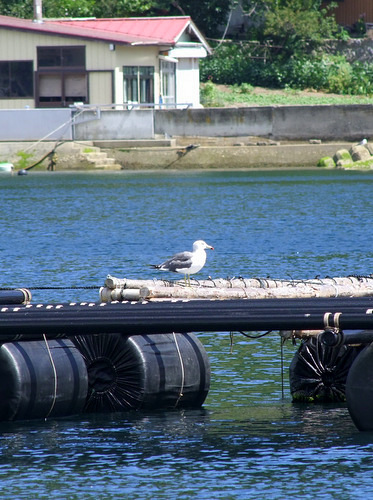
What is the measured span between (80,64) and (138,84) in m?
3.69

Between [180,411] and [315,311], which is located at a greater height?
[315,311]

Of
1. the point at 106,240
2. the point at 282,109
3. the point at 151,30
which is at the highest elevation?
the point at 151,30

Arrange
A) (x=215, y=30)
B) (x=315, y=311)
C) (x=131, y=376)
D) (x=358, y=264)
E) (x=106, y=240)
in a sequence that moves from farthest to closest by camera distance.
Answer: (x=215, y=30)
(x=106, y=240)
(x=358, y=264)
(x=131, y=376)
(x=315, y=311)

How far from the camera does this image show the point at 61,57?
61.9 m

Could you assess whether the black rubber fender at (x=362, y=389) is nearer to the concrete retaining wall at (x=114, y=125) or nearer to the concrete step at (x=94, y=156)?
the concrete retaining wall at (x=114, y=125)

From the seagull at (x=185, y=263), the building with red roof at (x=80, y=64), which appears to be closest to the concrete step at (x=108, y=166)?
the building with red roof at (x=80, y=64)

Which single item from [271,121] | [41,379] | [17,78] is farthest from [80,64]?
[41,379]

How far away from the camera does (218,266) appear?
2884 centimetres

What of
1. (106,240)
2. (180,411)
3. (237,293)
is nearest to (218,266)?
(106,240)

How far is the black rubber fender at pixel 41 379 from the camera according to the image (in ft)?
44.1

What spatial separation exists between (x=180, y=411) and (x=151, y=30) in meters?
52.5

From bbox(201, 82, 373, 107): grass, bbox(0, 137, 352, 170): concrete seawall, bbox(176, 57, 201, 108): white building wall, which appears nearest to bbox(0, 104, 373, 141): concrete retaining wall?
bbox(0, 137, 352, 170): concrete seawall

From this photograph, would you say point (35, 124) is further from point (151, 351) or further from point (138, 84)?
point (151, 351)

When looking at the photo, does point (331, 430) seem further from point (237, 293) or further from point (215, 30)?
point (215, 30)
